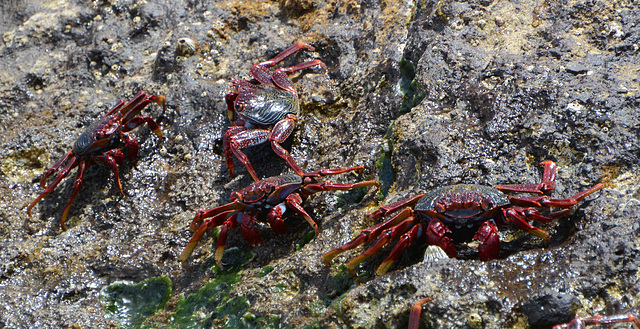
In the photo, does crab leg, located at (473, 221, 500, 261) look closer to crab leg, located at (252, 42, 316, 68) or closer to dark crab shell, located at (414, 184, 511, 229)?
dark crab shell, located at (414, 184, 511, 229)

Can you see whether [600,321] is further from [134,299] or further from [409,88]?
[134,299]

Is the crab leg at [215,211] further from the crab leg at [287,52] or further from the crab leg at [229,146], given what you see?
the crab leg at [287,52]

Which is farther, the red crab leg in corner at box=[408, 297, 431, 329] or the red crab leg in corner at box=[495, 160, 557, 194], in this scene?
the red crab leg in corner at box=[495, 160, 557, 194]

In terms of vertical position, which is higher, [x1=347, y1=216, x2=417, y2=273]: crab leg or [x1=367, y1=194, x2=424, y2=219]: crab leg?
[x1=367, y1=194, x2=424, y2=219]: crab leg

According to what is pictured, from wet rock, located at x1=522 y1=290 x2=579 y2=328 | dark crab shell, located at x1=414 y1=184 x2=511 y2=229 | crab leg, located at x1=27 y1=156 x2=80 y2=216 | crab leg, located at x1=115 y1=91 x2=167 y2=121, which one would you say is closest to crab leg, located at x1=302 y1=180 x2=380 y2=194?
dark crab shell, located at x1=414 y1=184 x2=511 y2=229

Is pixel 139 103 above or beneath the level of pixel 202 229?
above

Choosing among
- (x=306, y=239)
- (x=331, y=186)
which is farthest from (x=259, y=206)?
(x=331, y=186)

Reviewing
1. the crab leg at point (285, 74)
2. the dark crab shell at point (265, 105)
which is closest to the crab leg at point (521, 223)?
the dark crab shell at point (265, 105)
